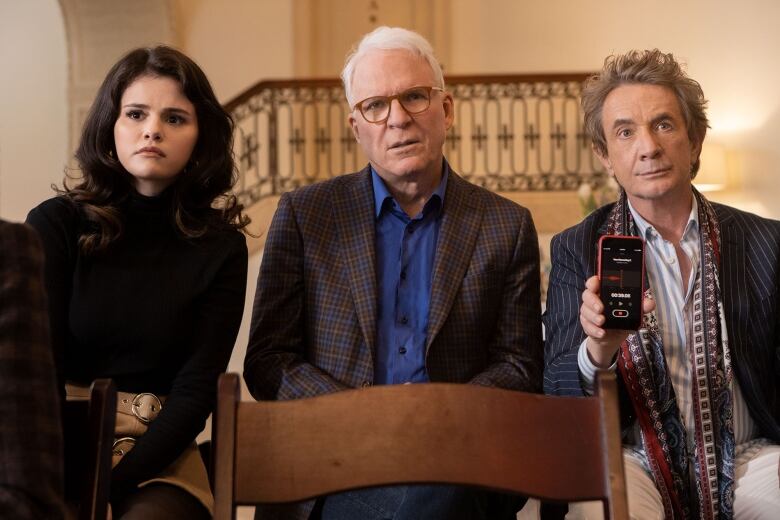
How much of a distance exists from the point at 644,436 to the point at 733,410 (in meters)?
0.21

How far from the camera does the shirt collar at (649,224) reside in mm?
2195

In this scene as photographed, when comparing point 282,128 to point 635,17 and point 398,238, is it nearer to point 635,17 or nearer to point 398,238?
point 635,17

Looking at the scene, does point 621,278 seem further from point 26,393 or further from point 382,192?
point 26,393

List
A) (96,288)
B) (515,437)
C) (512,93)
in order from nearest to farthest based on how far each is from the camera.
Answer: (515,437)
(96,288)
(512,93)

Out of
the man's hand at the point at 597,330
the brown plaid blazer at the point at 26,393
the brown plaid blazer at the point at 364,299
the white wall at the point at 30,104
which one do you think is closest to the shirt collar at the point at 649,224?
the brown plaid blazer at the point at 364,299

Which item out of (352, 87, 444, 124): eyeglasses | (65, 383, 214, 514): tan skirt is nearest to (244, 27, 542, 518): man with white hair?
(352, 87, 444, 124): eyeglasses

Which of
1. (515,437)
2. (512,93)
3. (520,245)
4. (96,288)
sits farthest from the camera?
(512,93)

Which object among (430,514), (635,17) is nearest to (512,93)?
(635,17)

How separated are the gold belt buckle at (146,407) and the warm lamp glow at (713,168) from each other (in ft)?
21.1

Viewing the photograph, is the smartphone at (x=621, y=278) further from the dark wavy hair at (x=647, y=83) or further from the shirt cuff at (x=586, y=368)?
the dark wavy hair at (x=647, y=83)

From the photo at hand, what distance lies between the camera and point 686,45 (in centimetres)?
843

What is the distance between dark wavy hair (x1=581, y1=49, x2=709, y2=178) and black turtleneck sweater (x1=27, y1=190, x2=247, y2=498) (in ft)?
3.15

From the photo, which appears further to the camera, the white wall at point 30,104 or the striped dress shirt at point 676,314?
the white wall at point 30,104

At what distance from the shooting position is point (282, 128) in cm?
873
